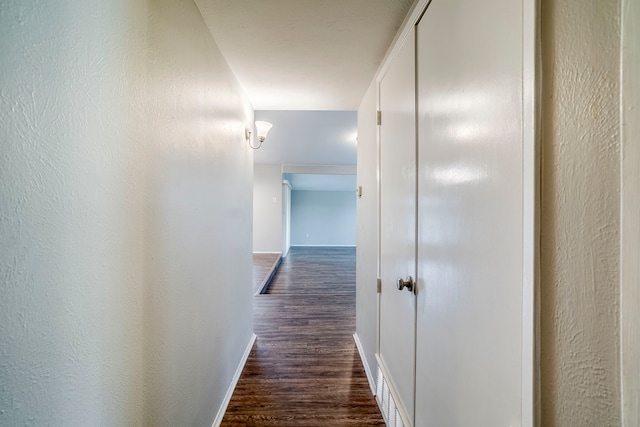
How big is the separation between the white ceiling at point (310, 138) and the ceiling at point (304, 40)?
45.6 inches

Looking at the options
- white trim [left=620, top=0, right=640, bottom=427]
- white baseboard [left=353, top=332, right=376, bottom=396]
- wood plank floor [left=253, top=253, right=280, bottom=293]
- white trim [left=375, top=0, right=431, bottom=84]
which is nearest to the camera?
white trim [left=620, top=0, right=640, bottom=427]

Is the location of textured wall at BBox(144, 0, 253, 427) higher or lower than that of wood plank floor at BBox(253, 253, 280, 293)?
higher

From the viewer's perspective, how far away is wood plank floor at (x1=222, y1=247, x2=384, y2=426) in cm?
151

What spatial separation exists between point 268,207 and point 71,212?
236 inches

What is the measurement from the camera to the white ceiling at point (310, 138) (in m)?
3.13

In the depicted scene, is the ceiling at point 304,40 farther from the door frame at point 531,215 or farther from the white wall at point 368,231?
the door frame at point 531,215

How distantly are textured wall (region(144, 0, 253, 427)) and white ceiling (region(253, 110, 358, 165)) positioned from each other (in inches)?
59.8

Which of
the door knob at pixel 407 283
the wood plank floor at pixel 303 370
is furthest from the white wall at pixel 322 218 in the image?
the door knob at pixel 407 283

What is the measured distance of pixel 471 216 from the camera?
706mm

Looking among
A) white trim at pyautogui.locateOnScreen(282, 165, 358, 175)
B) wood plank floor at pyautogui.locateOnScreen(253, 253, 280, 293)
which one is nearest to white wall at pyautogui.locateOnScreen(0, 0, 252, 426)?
wood plank floor at pyautogui.locateOnScreen(253, 253, 280, 293)

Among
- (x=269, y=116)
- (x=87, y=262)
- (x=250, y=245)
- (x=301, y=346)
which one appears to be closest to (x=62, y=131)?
(x=87, y=262)

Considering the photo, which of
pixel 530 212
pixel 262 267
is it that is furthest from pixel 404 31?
pixel 262 267

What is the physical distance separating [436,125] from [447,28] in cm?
30

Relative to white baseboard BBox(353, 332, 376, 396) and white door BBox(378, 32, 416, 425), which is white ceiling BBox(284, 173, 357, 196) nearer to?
white baseboard BBox(353, 332, 376, 396)
